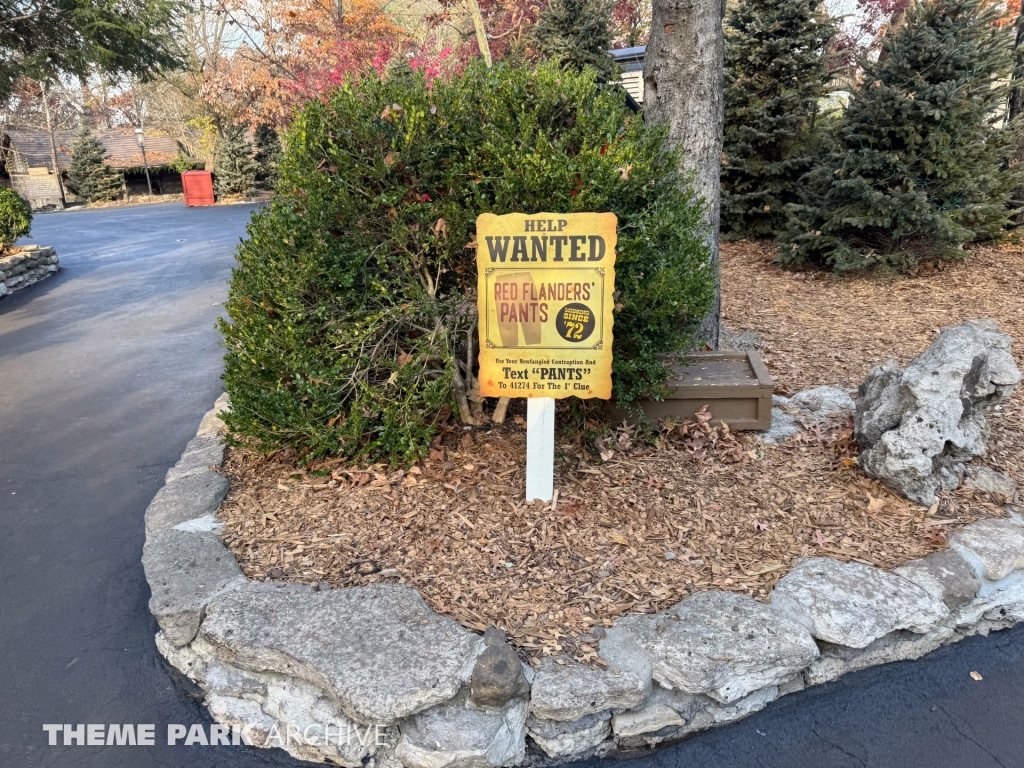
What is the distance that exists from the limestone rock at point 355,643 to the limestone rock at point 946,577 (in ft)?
6.23

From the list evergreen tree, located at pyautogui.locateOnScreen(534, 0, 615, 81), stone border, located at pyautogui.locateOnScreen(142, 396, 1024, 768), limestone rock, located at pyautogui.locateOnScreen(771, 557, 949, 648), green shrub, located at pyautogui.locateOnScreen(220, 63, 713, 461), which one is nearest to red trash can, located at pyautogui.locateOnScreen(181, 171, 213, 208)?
evergreen tree, located at pyautogui.locateOnScreen(534, 0, 615, 81)

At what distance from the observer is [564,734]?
239 centimetres

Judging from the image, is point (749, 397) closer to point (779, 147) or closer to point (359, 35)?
point (779, 147)

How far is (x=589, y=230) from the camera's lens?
115 inches

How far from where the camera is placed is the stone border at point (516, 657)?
7.72 feet

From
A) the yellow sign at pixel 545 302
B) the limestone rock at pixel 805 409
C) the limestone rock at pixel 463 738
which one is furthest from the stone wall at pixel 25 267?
the limestone rock at pixel 805 409

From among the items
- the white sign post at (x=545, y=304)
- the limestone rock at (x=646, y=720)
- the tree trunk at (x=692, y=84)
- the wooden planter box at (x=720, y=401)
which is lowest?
the limestone rock at (x=646, y=720)

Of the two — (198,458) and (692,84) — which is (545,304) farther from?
(692,84)

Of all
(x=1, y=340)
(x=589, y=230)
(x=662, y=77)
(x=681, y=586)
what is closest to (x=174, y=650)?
(x=681, y=586)

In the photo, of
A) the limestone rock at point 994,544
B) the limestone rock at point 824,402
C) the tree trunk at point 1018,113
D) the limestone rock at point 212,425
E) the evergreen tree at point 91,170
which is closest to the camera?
the limestone rock at point 994,544

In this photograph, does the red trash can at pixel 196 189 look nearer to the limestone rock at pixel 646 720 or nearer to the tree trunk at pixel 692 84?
the tree trunk at pixel 692 84

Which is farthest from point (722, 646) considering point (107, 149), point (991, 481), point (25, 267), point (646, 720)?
point (107, 149)

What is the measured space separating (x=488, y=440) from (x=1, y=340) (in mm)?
7078

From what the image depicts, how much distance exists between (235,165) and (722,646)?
31.4 meters
